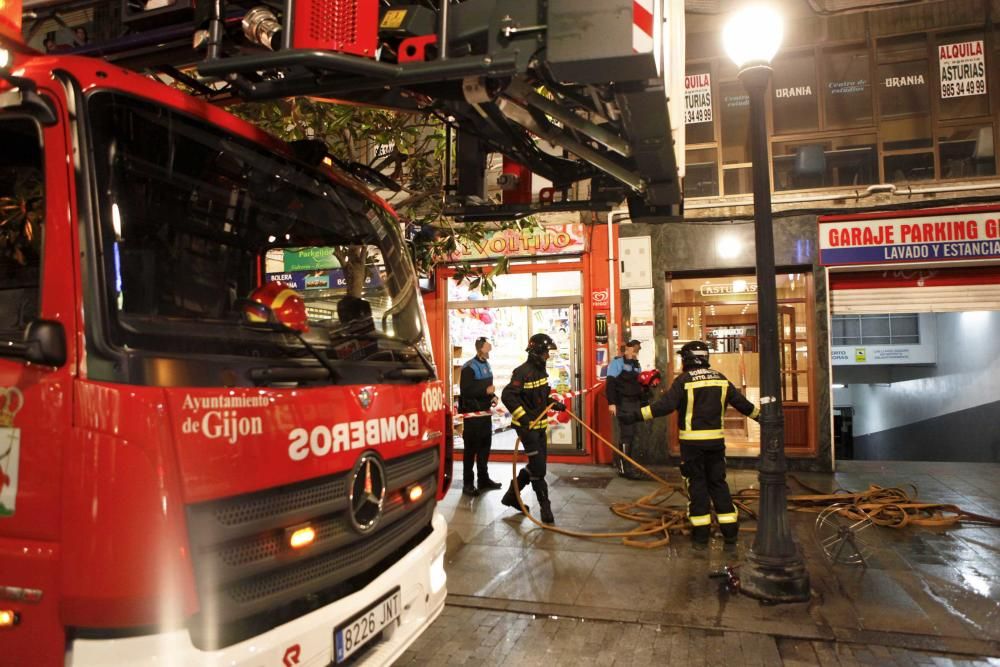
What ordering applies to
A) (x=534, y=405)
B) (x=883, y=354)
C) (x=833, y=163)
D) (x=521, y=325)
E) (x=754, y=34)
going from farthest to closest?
(x=883, y=354), (x=521, y=325), (x=833, y=163), (x=534, y=405), (x=754, y=34)

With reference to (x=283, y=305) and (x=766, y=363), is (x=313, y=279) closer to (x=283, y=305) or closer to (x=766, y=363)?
(x=283, y=305)

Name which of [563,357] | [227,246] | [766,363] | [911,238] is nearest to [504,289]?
[563,357]

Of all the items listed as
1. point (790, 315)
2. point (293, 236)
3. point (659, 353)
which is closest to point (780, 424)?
point (293, 236)

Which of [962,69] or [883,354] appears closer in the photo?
[962,69]

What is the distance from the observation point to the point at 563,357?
1138 cm

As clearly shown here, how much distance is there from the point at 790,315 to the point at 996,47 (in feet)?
16.2

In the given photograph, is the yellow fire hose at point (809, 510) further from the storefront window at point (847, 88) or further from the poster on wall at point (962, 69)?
the poster on wall at point (962, 69)

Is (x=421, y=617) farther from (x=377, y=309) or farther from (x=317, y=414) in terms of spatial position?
(x=377, y=309)

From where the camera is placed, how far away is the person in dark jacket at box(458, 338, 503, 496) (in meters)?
8.60

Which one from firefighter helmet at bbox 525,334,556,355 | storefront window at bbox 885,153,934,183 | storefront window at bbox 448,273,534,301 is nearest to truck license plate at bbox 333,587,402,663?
firefighter helmet at bbox 525,334,556,355

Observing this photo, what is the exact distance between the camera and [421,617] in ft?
10.3

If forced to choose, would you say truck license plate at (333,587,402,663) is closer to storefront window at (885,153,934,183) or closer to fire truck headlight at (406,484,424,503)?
fire truck headlight at (406,484,424,503)

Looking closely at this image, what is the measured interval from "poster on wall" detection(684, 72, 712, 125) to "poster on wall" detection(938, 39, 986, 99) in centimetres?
342

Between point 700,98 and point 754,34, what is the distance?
21.4ft
